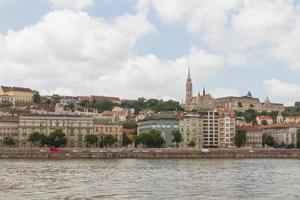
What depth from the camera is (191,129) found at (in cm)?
15912

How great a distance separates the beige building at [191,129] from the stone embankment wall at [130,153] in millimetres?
34330

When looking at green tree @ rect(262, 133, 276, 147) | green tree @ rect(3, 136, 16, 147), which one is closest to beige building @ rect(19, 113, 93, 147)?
green tree @ rect(3, 136, 16, 147)

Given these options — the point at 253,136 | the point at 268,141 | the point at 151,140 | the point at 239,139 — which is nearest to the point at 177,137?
the point at 151,140

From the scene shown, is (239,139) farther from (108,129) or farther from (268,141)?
(108,129)

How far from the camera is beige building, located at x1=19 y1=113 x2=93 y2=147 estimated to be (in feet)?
473

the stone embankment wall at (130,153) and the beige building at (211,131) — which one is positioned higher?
the beige building at (211,131)

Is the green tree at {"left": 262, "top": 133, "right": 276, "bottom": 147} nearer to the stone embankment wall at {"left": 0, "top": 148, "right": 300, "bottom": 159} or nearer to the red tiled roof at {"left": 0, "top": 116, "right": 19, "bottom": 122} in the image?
the stone embankment wall at {"left": 0, "top": 148, "right": 300, "bottom": 159}

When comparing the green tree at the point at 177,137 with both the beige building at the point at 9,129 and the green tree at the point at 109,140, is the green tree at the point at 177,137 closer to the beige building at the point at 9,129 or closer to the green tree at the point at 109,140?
the green tree at the point at 109,140

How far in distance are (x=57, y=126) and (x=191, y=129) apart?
102 ft

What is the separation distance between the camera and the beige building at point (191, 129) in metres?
158

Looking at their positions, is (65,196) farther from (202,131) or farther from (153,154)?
(202,131)

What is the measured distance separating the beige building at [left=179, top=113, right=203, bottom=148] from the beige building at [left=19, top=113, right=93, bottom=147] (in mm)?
22030

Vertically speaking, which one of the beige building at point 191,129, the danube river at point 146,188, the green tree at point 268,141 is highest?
the beige building at point 191,129

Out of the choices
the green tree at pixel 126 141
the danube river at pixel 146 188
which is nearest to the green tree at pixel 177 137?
the green tree at pixel 126 141
